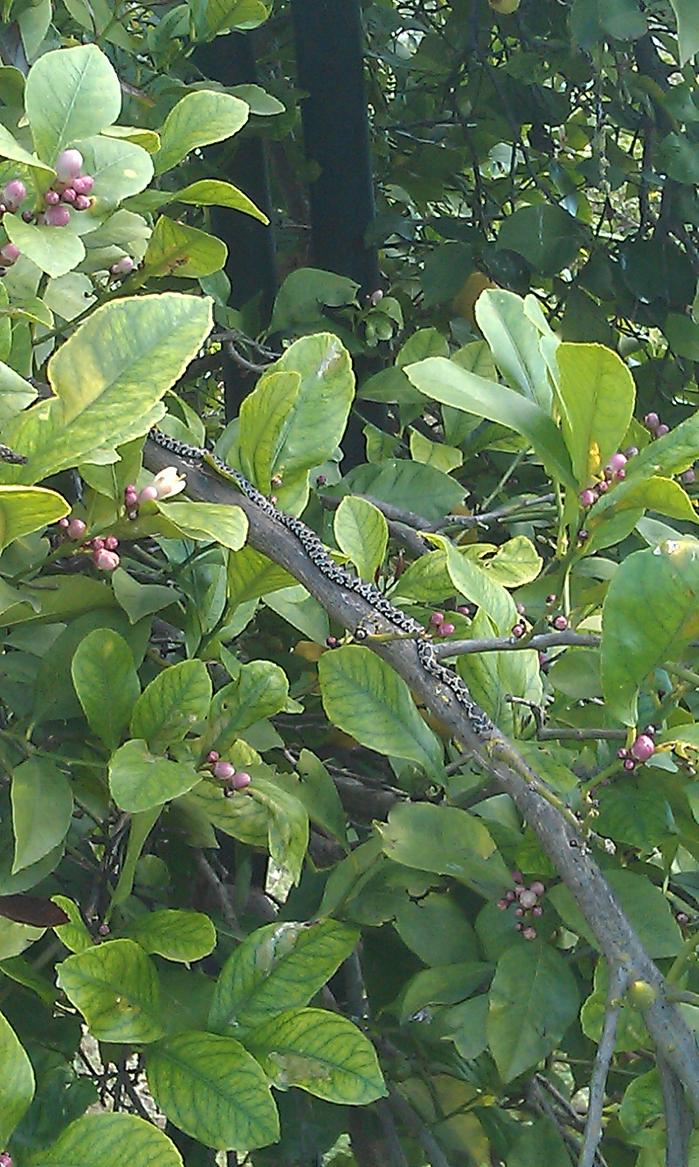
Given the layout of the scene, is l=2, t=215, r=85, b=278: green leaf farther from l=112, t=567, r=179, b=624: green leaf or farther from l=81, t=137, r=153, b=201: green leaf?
l=112, t=567, r=179, b=624: green leaf

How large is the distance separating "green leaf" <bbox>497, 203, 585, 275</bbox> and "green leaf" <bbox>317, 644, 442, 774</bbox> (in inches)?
24.7

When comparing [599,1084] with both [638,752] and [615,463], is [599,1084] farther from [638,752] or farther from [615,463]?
[615,463]

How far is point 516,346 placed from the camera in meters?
0.54

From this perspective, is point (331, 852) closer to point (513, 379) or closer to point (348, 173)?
point (513, 379)

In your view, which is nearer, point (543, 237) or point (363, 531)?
point (363, 531)

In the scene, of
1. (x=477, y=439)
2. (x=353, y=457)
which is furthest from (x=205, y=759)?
(x=353, y=457)

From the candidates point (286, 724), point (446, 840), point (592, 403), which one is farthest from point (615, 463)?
point (286, 724)

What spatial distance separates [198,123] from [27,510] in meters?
0.24

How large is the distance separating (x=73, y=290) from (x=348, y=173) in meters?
0.63

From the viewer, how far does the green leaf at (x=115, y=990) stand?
1.38 ft

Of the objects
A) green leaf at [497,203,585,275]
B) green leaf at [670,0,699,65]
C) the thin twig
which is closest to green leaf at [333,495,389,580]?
the thin twig

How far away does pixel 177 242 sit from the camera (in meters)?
0.59

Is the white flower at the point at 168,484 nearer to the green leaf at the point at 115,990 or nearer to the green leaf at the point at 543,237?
the green leaf at the point at 115,990

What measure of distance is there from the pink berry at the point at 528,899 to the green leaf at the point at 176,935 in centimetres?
13
